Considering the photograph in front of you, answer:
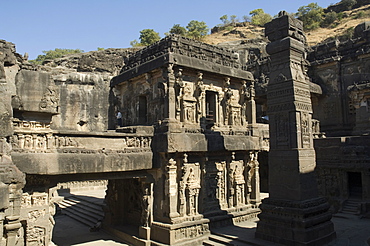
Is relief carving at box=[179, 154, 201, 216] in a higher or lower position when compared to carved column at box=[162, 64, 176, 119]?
lower

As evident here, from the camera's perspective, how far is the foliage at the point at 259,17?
6356 cm

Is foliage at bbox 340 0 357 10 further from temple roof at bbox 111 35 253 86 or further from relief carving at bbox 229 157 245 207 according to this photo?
relief carving at bbox 229 157 245 207

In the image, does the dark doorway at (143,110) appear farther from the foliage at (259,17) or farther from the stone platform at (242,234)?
the foliage at (259,17)

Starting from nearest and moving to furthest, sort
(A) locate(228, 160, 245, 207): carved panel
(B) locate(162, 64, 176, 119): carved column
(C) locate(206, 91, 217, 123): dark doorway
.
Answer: (B) locate(162, 64, 176, 119): carved column
(A) locate(228, 160, 245, 207): carved panel
(C) locate(206, 91, 217, 123): dark doorway

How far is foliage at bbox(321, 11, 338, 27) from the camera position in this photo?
179 ft

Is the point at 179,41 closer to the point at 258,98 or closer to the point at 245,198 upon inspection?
the point at 245,198

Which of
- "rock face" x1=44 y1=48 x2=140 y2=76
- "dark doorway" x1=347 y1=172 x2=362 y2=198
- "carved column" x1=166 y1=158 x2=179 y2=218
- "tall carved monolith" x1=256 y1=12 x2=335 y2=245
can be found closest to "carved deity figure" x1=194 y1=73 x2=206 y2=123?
"carved column" x1=166 y1=158 x2=179 y2=218

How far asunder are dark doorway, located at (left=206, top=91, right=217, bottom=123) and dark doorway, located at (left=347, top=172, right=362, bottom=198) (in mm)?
7998

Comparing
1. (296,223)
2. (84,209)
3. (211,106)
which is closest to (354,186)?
(211,106)

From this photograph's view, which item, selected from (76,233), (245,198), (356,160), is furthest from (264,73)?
(76,233)

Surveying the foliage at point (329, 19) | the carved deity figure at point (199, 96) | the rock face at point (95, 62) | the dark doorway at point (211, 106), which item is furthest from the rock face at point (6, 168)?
the foliage at point (329, 19)

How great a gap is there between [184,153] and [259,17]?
62.0 metres

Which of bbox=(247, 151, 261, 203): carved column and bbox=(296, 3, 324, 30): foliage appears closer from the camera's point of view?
bbox=(247, 151, 261, 203): carved column

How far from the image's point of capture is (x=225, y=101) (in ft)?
42.7
